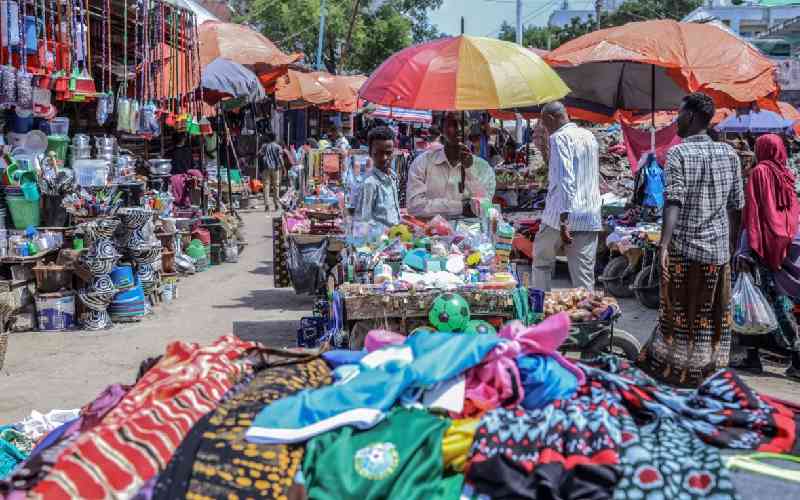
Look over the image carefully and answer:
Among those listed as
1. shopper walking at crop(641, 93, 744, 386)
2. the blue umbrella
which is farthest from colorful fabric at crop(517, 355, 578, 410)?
the blue umbrella

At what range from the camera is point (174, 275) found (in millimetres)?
10094

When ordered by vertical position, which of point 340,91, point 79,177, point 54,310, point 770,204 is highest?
point 340,91

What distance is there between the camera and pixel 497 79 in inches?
255

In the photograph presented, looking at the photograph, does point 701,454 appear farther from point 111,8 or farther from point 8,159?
point 111,8

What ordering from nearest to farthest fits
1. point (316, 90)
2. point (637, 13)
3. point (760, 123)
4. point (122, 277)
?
1. point (122, 277)
2. point (316, 90)
3. point (760, 123)
4. point (637, 13)

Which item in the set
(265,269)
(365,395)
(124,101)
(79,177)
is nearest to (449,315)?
(365,395)

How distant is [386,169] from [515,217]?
5176mm

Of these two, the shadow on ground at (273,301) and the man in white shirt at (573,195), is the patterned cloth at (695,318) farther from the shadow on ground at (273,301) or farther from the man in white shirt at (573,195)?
the shadow on ground at (273,301)

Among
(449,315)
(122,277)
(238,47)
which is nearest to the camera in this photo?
(449,315)

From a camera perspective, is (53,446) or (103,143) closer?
(53,446)

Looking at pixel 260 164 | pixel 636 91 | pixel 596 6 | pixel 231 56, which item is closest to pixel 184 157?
pixel 231 56

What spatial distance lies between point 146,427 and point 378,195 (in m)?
4.15

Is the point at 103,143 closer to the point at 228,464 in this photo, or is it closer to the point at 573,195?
the point at 573,195

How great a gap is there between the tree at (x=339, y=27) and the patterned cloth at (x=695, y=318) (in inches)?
1154
